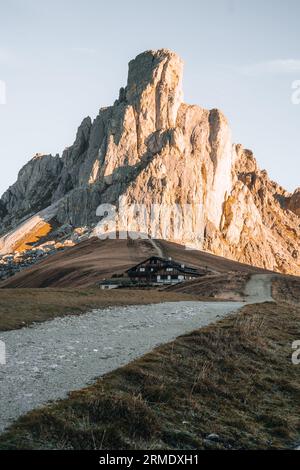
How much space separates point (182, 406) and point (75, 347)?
22.7ft

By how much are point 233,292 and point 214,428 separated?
59.3 meters

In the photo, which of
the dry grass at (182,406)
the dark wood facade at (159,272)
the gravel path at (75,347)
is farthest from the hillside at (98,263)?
the dry grass at (182,406)

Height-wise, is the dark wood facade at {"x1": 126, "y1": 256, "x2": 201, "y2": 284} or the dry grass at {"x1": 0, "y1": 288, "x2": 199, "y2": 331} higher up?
the dark wood facade at {"x1": 126, "y1": 256, "x2": 201, "y2": 284}

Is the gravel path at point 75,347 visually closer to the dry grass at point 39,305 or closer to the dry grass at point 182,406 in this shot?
the dry grass at point 182,406

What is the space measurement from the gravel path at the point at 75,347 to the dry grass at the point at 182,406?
77cm

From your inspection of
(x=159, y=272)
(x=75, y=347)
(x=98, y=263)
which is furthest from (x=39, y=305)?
(x=98, y=263)

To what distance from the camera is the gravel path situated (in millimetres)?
14891

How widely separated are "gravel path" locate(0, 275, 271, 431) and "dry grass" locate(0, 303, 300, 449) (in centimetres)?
77

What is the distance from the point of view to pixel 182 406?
1558 centimetres

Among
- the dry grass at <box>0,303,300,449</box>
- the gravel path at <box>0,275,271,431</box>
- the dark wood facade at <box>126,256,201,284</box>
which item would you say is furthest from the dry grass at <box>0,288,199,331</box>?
the dark wood facade at <box>126,256,201,284</box>

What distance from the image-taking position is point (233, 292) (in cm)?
7300

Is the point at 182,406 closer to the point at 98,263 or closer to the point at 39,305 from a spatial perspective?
the point at 39,305

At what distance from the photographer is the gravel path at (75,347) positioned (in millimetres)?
14891

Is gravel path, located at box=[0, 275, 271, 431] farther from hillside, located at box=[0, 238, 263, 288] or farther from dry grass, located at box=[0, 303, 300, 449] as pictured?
hillside, located at box=[0, 238, 263, 288]
